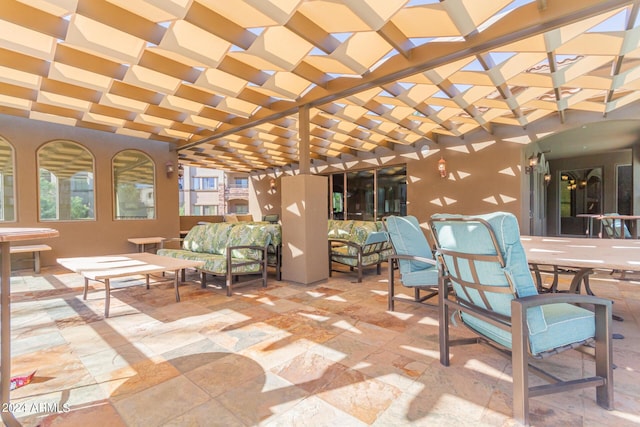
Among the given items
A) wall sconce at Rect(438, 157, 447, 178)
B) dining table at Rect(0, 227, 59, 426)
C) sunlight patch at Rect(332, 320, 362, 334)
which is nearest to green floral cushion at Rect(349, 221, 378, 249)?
sunlight patch at Rect(332, 320, 362, 334)

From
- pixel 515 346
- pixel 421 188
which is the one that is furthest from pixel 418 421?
pixel 421 188

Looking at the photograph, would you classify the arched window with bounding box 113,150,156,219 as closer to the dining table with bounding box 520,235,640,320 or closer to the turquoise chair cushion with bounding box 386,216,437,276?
the turquoise chair cushion with bounding box 386,216,437,276

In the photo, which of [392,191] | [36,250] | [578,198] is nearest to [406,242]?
[392,191]

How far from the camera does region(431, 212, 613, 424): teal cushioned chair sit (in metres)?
1.40

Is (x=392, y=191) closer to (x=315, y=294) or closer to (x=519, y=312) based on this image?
(x=315, y=294)

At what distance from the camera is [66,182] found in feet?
19.4

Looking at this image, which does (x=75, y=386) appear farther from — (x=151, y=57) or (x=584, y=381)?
(x=151, y=57)

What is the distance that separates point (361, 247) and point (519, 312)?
317cm

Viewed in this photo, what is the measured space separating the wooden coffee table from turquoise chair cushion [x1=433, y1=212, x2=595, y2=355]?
2.89 m

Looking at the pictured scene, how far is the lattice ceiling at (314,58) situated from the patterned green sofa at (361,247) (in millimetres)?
1953

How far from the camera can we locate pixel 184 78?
355 cm

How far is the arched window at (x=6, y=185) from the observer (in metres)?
5.29

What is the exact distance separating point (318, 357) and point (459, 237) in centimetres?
128

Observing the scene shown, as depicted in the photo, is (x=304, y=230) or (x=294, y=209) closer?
(x=304, y=230)
